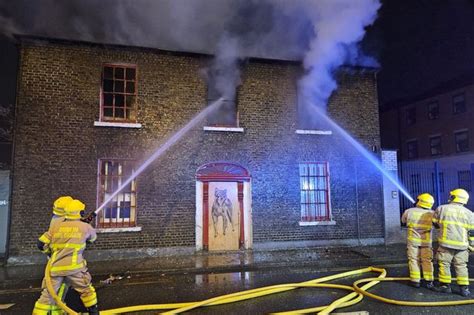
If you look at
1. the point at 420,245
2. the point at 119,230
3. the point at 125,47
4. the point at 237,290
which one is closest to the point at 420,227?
the point at 420,245

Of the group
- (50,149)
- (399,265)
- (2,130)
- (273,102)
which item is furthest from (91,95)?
(2,130)

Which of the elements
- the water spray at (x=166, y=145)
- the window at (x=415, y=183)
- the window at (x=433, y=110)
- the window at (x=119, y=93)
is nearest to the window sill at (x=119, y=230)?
the water spray at (x=166, y=145)

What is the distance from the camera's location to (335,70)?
37.0 feet

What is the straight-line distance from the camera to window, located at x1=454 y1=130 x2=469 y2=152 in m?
22.8

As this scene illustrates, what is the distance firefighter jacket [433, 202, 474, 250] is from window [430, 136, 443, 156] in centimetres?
2132

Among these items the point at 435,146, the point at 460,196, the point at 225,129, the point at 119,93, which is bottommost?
the point at 460,196

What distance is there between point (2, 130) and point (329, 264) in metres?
16.2

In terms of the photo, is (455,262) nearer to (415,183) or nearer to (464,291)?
(464,291)

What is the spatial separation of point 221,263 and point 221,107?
15.5ft

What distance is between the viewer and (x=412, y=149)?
2684 cm

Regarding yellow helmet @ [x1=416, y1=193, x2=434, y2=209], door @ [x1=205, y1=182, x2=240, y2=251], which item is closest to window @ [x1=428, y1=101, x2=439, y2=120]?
door @ [x1=205, y1=182, x2=240, y2=251]

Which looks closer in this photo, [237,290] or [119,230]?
[237,290]

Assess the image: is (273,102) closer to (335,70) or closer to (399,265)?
Answer: (335,70)

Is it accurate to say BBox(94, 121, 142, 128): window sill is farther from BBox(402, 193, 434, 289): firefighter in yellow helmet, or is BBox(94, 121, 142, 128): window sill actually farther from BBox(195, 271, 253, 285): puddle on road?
BBox(402, 193, 434, 289): firefighter in yellow helmet
